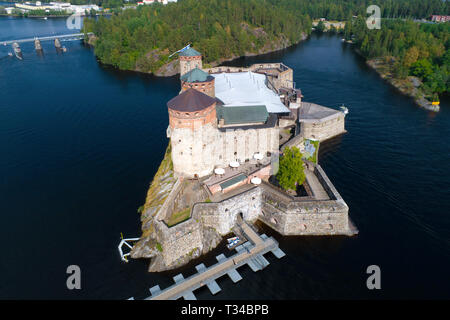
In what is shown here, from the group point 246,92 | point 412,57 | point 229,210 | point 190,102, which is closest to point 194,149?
point 190,102

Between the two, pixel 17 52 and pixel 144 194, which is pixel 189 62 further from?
pixel 17 52

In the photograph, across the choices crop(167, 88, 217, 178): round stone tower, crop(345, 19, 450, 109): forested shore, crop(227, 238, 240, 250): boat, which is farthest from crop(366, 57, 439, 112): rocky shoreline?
crop(227, 238, 240, 250): boat

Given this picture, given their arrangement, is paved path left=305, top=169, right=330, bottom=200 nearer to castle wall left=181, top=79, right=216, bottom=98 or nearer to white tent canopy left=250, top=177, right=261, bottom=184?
white tent canopy left=250, top=177, right=261, bottom=184

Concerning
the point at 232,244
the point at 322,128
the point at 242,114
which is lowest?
the point at 232,244

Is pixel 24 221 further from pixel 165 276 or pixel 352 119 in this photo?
pixel 352 119

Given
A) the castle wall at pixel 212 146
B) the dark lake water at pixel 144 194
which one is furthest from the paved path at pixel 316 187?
the castle wall at pixel 212 146
